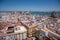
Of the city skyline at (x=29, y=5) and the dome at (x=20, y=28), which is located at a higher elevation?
the city skyline at (x=29, y=5)

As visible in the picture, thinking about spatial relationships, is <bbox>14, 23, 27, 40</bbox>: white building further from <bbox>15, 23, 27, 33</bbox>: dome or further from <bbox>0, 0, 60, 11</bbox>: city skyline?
<bbox>0, 0, 60, 11</bbox>: city skyline

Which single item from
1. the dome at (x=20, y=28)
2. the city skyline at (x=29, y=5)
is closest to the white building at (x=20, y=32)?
the dome at (x=20, y=28)

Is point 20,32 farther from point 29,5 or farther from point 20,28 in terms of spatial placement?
point 29,5

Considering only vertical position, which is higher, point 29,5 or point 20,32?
point 29,5

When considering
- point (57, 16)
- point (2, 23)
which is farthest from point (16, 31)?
point (57, 16)

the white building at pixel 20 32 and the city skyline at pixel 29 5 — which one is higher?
the city skyline at pixel 29 5

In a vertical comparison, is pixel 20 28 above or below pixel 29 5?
below

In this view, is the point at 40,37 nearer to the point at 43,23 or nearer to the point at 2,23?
the point at 43,23

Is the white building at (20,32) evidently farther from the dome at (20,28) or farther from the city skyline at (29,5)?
the city skyline at (29,5)

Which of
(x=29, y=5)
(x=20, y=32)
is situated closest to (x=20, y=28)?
(x=20, y=32)
